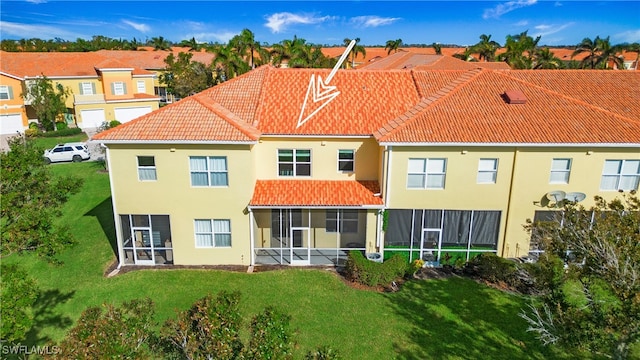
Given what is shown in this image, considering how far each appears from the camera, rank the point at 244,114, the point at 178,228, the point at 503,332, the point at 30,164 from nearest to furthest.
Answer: the point at 30,164, the point at 503,332, the point at 178,228, the point at 244,114

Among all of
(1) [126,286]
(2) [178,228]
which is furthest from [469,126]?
(1) [126,286]

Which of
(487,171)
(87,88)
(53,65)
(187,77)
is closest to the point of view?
(487,171)

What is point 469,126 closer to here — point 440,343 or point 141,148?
point 440,343

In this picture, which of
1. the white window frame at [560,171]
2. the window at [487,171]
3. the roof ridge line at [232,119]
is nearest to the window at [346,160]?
the roof ridge line at [232,119]

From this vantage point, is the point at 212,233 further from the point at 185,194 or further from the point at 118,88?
the point at 118,88

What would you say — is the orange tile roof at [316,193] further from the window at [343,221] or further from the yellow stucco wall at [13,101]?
the yellow stucco wall at [13,101]

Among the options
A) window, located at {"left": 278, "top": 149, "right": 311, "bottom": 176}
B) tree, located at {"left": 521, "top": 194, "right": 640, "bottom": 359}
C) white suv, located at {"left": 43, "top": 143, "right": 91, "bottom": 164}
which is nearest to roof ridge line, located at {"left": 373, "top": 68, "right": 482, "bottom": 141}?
window, located at {"left": 278, "top": 149, "right": 311, "bottom": 176}

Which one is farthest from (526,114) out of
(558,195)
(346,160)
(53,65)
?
(53,65)
